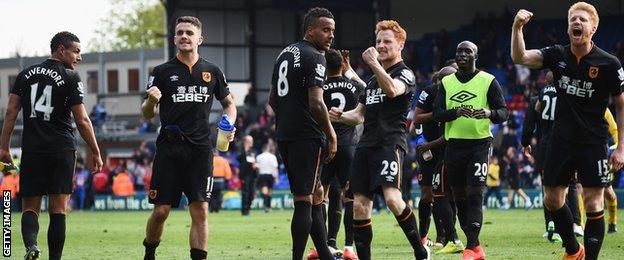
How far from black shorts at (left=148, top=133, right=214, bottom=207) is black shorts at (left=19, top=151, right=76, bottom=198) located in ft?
4.70

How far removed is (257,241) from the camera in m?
18.0

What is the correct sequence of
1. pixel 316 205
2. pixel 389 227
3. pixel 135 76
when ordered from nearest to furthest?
pixel 316 205, pixel 389 227, pixel 135 76

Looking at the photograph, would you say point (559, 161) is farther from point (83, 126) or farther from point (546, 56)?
point (83, 126)

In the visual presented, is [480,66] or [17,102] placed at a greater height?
[480,66]

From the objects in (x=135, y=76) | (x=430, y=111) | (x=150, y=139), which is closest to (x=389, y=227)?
(x=430, y=111)

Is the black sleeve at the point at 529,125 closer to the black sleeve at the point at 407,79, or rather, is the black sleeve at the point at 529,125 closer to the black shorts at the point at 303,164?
the black sleeve at the point at 407,79

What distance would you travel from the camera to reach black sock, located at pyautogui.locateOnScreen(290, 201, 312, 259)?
10.8 m

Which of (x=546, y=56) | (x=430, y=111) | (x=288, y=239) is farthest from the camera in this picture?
(x=288, y=239)

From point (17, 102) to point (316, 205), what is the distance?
10.4 feet

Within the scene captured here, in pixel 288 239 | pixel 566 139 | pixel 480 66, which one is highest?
pixel 480 66

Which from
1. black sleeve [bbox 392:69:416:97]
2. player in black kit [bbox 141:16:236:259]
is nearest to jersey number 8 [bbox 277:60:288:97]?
player in black kit [bbox 141:16:236:259]

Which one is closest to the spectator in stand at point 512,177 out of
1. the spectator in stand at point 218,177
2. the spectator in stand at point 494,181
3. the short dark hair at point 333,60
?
the spectator in stand at point 494,181

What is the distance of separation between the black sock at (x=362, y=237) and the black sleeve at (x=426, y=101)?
2.55 m

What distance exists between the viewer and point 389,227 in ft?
70.8
